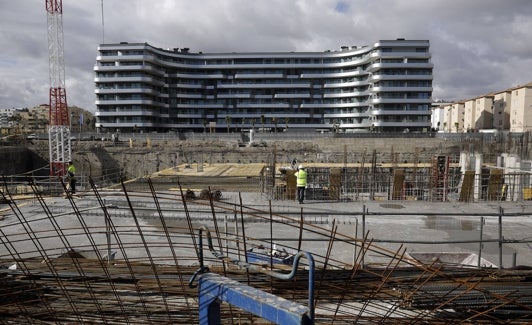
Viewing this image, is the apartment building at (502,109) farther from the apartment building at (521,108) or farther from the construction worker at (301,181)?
the construction worker at (301,181)

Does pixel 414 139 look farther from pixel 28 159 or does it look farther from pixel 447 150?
pixel 28 159

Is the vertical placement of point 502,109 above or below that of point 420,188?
above

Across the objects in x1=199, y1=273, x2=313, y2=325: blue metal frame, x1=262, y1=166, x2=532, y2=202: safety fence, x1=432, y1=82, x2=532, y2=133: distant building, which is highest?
x1=432, y1=82, x2=532, y2=133: distant building

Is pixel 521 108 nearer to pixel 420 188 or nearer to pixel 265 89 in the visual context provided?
pixel 265 89

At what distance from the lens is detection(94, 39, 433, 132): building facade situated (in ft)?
205

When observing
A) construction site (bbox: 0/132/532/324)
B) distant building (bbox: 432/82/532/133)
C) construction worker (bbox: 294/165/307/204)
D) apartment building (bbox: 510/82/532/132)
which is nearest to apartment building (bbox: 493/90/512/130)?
distant building (bbox: 432/82/532/133)

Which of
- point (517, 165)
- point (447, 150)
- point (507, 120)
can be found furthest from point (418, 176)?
point (507, 120)

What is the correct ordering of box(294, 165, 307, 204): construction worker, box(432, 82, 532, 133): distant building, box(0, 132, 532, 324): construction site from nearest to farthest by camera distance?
1. box(0, 132, 532, 324): construction site
2. box(294, 165, 307, 204): construction worker
3. box(432, 82, 532, 133): distant building

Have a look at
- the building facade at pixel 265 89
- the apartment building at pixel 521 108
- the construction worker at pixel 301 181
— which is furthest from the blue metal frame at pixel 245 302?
the apartment building at pixel 521 108

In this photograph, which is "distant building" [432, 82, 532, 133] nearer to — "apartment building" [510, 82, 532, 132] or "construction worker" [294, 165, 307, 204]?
"apartment building" [510, 82, 532, 132]

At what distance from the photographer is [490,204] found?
14.4 meters

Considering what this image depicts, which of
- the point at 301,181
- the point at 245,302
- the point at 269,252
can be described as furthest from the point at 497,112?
the point at 245,302

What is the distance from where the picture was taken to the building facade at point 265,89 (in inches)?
2458

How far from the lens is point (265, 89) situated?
7212 cm
